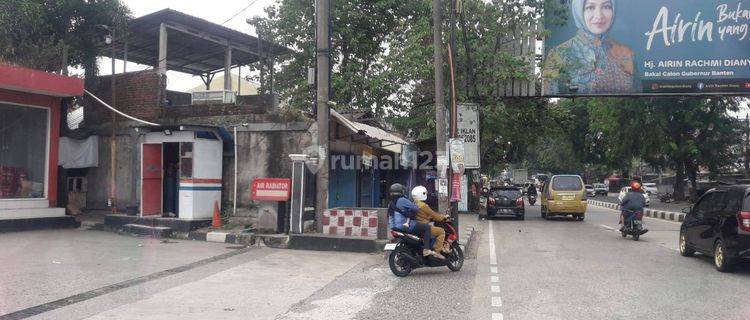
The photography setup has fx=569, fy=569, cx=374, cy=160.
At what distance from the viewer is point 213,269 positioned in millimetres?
9469

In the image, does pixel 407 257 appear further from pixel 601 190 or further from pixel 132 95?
pixel 601 190

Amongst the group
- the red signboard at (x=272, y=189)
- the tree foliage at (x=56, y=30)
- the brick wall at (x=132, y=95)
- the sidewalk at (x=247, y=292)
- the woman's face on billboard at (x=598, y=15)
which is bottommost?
the sidewalk at (x=247, y=292)

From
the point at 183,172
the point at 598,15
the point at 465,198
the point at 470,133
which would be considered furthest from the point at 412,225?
the point at 465,198

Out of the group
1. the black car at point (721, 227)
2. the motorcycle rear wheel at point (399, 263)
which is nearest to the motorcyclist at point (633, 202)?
the black car at point (721, 227)

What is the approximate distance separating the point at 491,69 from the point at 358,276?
43.1 feet

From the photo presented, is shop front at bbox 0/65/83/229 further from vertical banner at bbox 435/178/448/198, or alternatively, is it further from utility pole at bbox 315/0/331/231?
vertical banner at bbox 435/178/448/198

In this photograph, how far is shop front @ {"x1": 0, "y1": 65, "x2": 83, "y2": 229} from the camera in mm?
14010

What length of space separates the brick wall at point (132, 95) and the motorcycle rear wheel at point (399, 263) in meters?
9.62

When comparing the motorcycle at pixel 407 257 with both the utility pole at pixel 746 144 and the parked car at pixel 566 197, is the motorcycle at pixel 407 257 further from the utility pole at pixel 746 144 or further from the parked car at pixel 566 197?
the utility pole at pixel 746 144

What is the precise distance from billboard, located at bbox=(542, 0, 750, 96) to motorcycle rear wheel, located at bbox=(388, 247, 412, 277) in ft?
43.6

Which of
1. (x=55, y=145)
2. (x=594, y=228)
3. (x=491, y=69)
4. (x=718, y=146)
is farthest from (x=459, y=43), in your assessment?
(x=718, y=146)

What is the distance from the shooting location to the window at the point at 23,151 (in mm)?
14406

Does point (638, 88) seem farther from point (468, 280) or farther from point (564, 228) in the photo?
point (468, 280)

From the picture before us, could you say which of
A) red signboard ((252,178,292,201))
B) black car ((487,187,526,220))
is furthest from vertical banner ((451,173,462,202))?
black car ((487,187,526,220))
